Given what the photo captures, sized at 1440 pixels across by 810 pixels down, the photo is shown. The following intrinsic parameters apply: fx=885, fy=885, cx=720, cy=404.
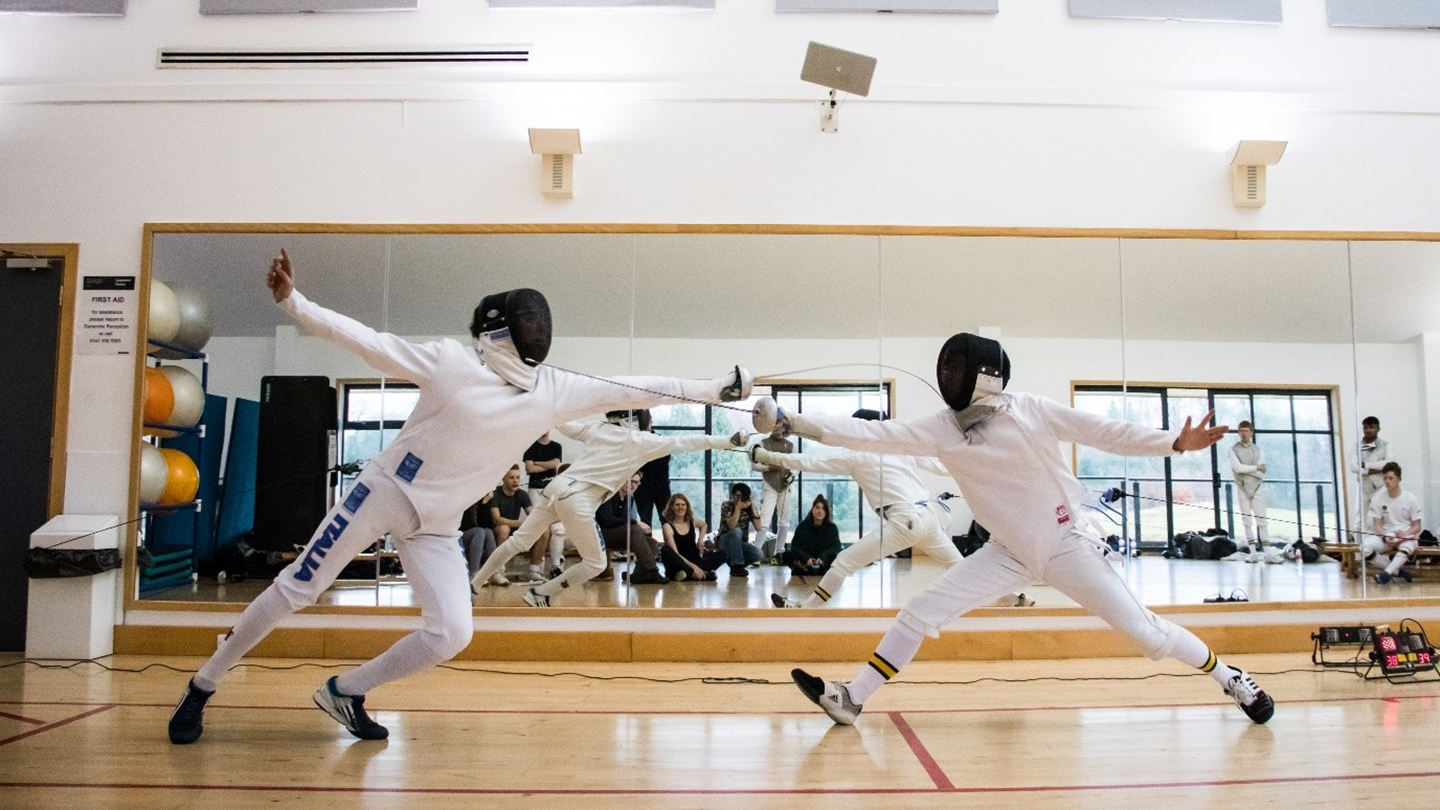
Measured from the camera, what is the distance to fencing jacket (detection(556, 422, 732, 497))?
4086 millimetres

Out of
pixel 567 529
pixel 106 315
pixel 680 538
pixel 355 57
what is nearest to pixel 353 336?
pixel 567 529

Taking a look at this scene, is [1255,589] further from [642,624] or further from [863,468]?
[642,624]

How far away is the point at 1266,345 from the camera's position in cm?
434

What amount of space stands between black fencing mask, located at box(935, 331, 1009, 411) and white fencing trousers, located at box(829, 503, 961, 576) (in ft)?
4.44

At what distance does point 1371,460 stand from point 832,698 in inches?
130

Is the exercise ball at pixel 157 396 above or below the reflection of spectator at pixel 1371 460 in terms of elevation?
above

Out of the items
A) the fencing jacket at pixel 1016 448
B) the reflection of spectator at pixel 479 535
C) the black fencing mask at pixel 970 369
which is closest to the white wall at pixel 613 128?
the reflection of spectator at pixel 479 535

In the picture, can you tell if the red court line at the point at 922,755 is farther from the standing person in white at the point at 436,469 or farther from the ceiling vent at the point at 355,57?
the ceiling vent at the point at 355,57

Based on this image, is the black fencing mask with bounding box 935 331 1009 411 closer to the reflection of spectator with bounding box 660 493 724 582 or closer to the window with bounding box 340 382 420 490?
the reflection of spectator with bounding box 660 493 724 582

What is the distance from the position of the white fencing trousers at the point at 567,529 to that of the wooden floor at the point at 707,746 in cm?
56

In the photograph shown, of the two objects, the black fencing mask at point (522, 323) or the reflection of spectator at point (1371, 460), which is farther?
the reflection of spectator at point (1371, 460)

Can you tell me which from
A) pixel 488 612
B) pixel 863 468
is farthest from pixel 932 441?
pixel 488 612

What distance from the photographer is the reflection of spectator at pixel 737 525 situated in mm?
4145

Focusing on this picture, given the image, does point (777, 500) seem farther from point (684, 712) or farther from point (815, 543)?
point (684, 712)
